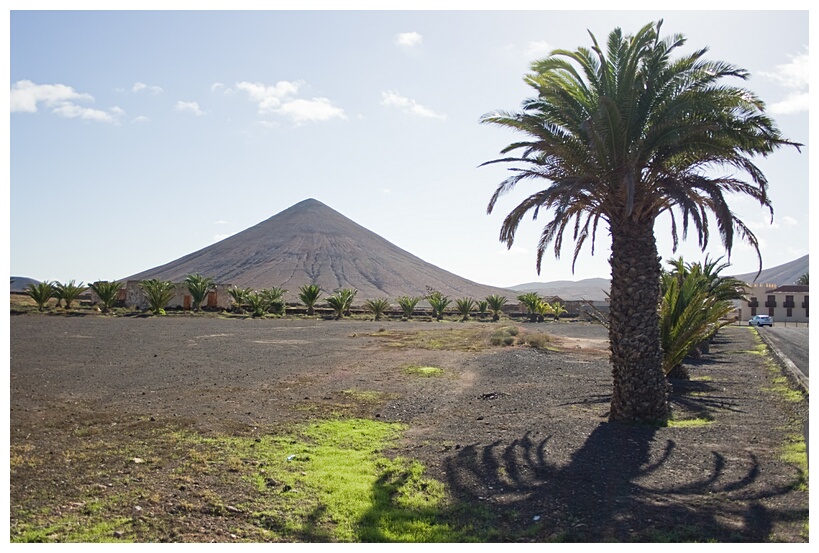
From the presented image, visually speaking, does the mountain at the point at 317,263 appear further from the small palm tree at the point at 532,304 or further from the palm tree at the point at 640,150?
the palm tree at the point at 640,150

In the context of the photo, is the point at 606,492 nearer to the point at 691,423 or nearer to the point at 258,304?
the point at 691,423

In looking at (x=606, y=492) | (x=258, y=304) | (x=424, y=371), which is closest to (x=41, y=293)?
(x=258, y=304)

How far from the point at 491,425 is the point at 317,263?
133962mm

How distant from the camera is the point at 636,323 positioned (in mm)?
9250

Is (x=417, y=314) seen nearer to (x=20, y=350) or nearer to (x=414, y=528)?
(x=20, y=350)

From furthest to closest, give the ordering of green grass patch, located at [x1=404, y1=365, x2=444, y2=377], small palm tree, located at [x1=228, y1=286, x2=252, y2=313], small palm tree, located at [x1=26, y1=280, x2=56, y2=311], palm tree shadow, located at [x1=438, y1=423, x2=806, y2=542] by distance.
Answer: small palm tree, located at [x1=228, y1=286, x2=252, y2=313] < small palm tree, located at [x1=26, y1=280, x2=56, y2=311] < green grass patch, located at [x1=404, y1=365, x2=444, y2=377] < palm tree shadow, located at [x1=438, y1=423, x2=806, y2=542]

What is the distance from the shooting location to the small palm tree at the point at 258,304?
43175 millimetres

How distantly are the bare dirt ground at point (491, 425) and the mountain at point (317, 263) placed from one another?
92516mm

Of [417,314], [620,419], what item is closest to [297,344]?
[620,419]

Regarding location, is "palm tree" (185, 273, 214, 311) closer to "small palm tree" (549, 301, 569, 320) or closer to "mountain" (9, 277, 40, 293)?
"mountain" (9, 277, 40, 293)

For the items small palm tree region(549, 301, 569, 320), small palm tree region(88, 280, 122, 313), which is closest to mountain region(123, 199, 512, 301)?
small palm tree region(549, 301, 569, 320)

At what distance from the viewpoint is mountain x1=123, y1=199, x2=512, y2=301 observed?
12875 cm

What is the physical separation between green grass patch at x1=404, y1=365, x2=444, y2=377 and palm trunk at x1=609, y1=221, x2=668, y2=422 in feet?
20.8

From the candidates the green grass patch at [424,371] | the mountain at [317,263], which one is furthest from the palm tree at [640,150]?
the mountain at [317,263]
